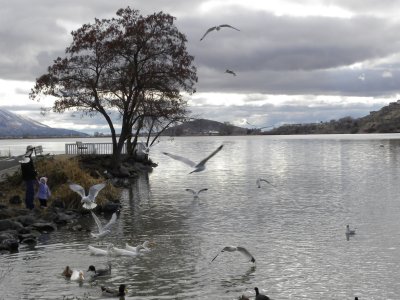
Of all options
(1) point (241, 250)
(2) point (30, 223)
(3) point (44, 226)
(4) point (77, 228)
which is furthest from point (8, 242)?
(1) point (241, 250)

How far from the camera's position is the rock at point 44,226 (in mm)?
22266

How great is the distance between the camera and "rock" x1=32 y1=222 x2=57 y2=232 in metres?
22.3

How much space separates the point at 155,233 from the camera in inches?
880

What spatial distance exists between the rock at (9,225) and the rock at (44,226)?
2.32 feet

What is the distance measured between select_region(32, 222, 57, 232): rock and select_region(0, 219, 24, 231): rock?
2.32 ft

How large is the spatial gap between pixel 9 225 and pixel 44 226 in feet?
4.94

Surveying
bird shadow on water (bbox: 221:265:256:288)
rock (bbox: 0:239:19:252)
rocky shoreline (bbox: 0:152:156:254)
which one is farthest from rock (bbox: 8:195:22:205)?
bird shadow on water (bbox: 221:265:256:288)

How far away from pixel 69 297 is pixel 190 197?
2011 centimetres

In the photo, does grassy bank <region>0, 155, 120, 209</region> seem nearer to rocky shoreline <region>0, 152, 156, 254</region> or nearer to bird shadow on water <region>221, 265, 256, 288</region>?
rocky shoreline <region>0, 152, 156, 254</region>

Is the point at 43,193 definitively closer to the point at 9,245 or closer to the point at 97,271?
the point at 9,245

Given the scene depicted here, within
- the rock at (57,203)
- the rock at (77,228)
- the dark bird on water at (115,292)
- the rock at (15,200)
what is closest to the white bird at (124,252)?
the dark bird on water at (115,292)

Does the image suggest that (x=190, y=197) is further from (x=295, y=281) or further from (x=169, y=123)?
(x=169, y=123)

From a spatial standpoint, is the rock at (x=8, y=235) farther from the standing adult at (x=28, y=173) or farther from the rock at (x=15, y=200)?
the rock at (x=15, y=200)

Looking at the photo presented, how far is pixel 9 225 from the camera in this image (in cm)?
2141
